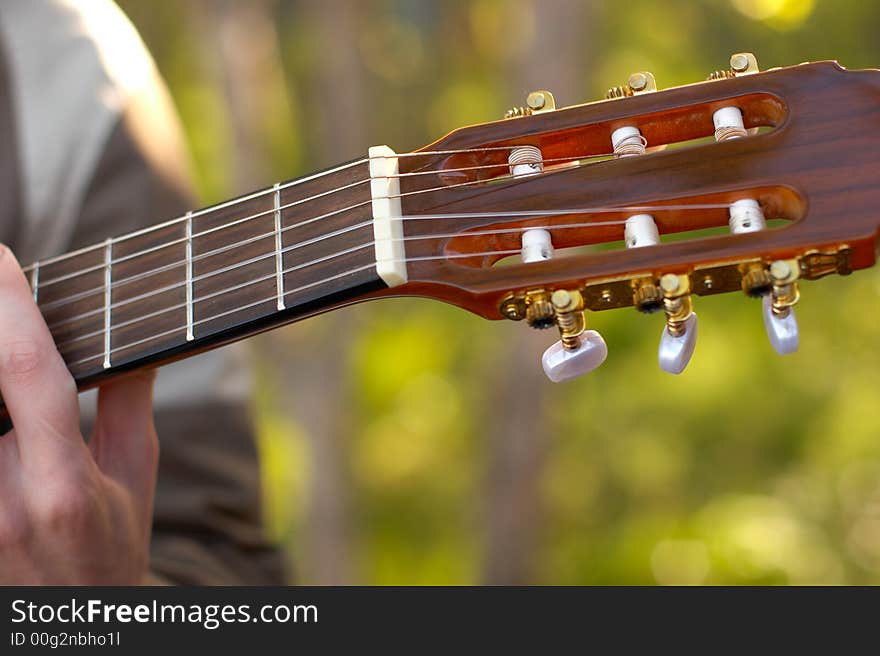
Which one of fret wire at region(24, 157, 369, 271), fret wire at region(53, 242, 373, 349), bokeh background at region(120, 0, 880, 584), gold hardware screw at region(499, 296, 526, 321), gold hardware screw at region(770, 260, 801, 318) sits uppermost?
bokeh background at region(120, 0, 880, 584)

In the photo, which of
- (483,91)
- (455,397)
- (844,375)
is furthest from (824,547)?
(483,91)

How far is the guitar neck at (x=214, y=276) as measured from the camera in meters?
0.75

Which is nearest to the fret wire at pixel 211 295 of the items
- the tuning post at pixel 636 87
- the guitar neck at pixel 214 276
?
the guitar neck at pixel 214 276

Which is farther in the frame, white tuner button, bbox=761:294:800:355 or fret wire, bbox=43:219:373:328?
fret wire, bbox=43:219:373:328

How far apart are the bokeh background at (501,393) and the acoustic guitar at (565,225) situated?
183 centimetres

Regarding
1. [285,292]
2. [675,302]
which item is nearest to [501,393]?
[285,292]

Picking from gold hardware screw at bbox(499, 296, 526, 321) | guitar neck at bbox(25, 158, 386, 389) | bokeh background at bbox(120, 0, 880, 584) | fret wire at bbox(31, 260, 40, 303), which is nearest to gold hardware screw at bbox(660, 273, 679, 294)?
gold hardware screw at bbox(499, 296, 526, 321)

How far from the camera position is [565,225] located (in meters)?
0.70

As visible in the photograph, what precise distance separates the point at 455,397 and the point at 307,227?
3670 mm

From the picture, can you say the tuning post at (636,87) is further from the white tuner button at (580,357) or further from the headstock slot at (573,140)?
the white tuner button at (580,357)

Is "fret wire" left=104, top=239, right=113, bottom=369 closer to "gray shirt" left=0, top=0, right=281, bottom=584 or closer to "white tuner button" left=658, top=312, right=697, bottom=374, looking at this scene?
"gray shirt" left=0, top=0, right=281, bottom=584

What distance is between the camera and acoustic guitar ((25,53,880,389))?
629 millimetres

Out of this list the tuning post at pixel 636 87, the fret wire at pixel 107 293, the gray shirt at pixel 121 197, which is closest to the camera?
the tuning post at pixel 636 87
